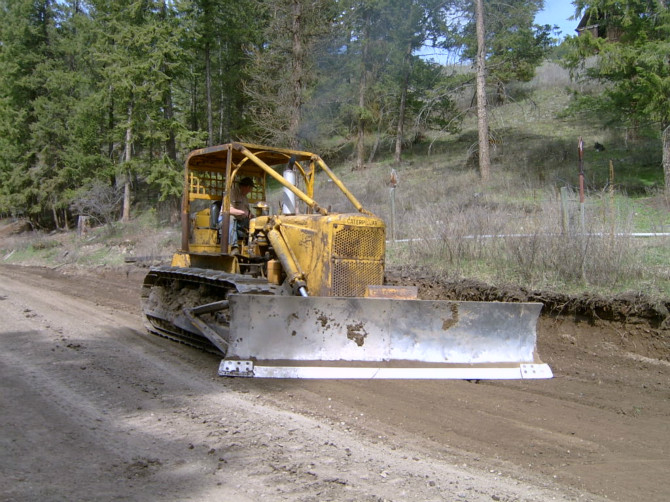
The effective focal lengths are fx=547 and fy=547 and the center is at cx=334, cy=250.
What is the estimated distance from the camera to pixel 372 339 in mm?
5379

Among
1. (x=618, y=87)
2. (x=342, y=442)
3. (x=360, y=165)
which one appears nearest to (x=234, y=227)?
(x=342, y=442)

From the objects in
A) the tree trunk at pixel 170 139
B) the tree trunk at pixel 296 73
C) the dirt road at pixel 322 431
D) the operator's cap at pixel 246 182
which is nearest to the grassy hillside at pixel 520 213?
the dirt road at pixel 322 431

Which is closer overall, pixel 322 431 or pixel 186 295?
pixel 322 431

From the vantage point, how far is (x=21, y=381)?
5.09 meters

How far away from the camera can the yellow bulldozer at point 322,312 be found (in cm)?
527

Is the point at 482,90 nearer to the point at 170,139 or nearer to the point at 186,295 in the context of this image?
the point at 170,139

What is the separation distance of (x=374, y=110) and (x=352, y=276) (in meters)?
26.2

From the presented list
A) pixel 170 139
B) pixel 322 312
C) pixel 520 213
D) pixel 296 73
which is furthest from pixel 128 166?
pixel 322 312

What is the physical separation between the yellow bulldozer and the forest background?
113 inches

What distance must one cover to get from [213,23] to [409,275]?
1901 centimetres

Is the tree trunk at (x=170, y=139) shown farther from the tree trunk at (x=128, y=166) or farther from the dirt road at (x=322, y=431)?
the dirt road at (x=322, y=431)

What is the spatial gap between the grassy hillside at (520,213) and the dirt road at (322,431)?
149 centimetres

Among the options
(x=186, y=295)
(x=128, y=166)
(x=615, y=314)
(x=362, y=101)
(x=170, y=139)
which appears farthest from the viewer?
(x=362, y=101)

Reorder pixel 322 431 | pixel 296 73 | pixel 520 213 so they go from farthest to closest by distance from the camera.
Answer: pixel 296 73
pixel 520 213
pixel 322 431
